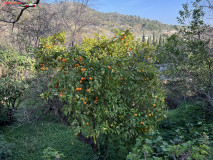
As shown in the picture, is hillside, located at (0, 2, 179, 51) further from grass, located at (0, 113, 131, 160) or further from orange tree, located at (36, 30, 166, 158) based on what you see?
grass, located at (0, 113, 131, 160)

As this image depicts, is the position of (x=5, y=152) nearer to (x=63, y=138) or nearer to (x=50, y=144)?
(x=50, y=144)

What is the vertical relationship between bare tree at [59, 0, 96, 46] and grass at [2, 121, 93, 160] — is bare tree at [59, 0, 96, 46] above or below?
above

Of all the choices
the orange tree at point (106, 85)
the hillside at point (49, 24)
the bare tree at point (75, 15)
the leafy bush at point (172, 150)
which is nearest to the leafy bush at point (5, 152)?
the orange tree at point (106, 85)

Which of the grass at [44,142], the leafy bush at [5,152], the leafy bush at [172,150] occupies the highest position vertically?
the leafy bush at [172,150]

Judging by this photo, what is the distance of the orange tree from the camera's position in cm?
270

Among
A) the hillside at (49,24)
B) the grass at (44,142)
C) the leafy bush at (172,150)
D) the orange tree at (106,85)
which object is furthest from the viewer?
the hillside at (49,24)

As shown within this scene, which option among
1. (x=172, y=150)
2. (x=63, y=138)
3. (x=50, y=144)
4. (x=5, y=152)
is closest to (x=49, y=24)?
(x=63, y=138)

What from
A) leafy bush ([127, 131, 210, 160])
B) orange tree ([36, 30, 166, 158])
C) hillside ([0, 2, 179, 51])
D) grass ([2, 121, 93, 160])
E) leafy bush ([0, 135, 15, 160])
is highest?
hillside ([0, 2, 179, 51])

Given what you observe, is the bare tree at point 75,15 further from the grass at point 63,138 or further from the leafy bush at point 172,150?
the leafy bush at point 172,150

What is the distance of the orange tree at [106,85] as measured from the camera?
2.70m

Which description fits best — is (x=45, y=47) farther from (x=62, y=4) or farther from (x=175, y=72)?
(x=62, y=4)

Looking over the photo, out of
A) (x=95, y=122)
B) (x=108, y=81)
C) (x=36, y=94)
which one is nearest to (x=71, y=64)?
(x=108, y=81)

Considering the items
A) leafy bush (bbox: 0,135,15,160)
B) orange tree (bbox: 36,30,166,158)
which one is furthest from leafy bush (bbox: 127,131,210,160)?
leafy bush (bbox: 0,135,15,160)

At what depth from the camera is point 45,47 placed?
3.78m
